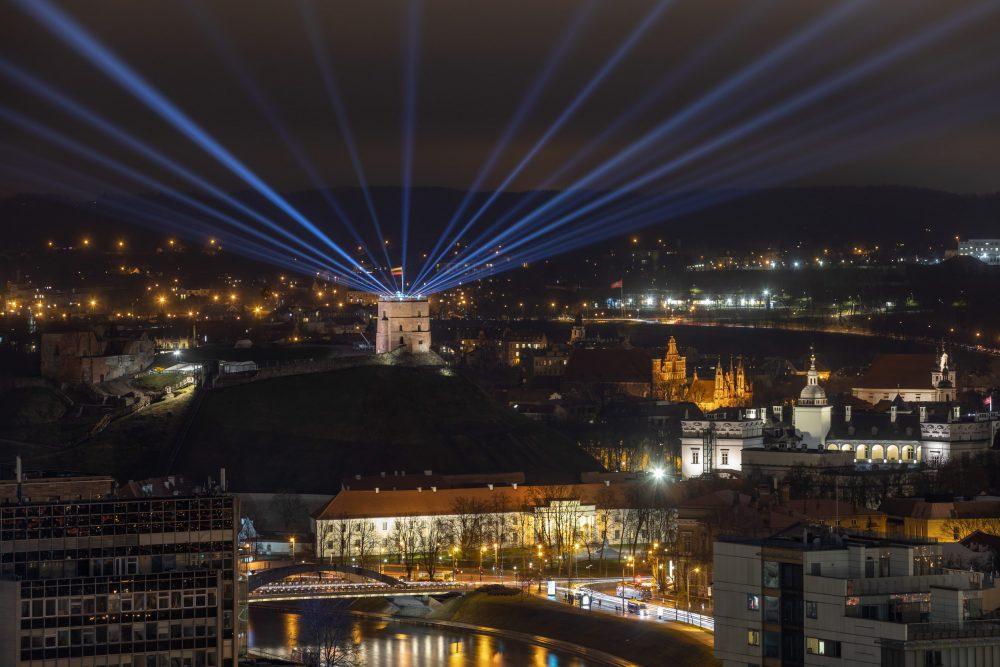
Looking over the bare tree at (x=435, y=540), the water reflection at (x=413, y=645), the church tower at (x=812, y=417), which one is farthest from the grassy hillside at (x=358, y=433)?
the water reflection at (x=413, y=645)

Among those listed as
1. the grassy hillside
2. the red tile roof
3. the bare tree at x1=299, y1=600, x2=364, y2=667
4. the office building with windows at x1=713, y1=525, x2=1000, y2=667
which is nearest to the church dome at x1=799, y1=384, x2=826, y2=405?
the grassy hillside

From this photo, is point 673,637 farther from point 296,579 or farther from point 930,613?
point 930,613

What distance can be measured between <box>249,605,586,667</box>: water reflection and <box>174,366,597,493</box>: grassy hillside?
1676cm

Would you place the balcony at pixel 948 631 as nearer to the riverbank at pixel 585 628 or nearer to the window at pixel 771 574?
the window at pixel 771 574

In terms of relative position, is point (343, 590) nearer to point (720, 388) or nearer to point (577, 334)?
point (720, 388)

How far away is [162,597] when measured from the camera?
5106 cm

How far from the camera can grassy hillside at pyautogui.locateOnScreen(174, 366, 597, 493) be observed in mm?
92312

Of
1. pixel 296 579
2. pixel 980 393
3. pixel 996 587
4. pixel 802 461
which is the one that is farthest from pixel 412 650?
pixel 980 393

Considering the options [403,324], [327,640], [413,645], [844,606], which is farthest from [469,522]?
[844,606]

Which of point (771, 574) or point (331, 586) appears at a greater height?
point (771, 574)

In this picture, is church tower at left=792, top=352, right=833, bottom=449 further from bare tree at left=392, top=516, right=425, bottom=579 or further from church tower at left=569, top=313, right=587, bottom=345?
church tower at left=569, top=313, right=587, bottom=345

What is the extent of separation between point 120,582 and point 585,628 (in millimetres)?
20988

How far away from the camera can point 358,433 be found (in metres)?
97.8

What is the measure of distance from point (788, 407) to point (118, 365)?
34386 mm
